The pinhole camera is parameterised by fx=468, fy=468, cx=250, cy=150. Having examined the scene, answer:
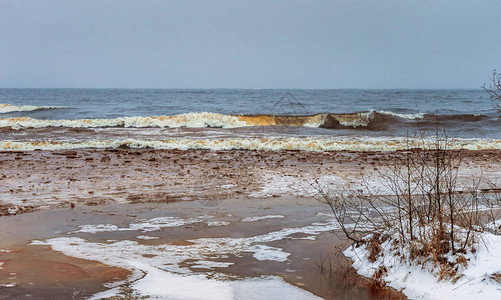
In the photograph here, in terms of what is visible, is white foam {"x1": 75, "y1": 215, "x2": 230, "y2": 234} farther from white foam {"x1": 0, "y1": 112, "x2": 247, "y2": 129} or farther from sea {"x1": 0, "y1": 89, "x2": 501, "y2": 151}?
white foam {"x1": 0, "y1": 112, "x2": 247, "y2": 129}

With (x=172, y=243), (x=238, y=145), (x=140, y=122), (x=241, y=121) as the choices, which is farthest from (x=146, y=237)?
(x=241, y=121)

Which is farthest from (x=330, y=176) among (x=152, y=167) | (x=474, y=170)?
(x=152, y=167)

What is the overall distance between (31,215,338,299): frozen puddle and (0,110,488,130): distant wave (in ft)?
71.4

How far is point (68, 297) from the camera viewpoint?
4.55 meters

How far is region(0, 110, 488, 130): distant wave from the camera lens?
28.2 m

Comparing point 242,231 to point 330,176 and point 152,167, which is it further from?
point 152,167

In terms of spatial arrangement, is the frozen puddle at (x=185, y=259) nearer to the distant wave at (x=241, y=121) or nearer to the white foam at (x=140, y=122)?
the distant wave at (x=241, y=121)

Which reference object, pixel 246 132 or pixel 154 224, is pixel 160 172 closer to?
pixel 154 224

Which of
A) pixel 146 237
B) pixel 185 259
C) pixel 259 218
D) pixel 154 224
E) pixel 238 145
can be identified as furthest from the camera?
pixel 238 145

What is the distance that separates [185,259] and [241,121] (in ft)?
82.1

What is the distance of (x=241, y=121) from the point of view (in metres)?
30.6

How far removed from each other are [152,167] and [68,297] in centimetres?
850

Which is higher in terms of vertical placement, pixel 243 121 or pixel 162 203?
pixel 243 121

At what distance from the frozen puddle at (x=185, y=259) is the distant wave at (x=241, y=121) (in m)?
21.8
